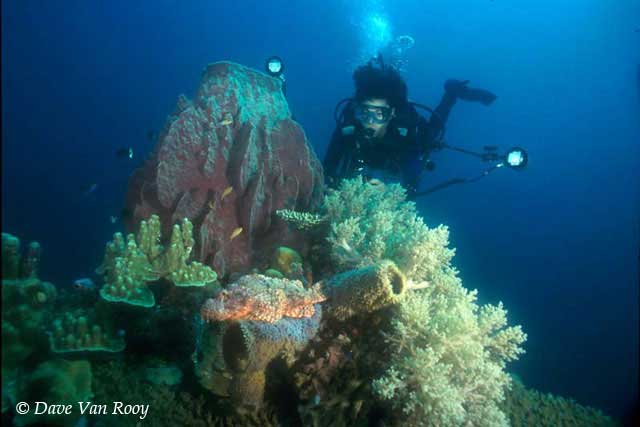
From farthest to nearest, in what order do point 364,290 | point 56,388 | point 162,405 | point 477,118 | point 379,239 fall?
1. point 477,118
2. point 379,239
3. point 162,405
4. point 364,290
5. point 56,388

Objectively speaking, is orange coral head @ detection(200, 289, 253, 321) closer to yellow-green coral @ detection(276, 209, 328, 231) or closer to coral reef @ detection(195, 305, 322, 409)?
coral reef @ detection(195, 305, 322, 409)

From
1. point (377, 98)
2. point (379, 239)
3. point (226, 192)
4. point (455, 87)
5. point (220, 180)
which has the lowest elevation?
point (379, 239)

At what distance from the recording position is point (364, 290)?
305 centimetres

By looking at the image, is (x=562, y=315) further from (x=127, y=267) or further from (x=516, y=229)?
(x=127, y=267)

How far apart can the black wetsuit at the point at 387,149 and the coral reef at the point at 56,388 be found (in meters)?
5.41

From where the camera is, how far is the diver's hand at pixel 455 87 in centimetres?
1153

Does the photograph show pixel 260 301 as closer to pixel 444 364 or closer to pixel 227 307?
pixel 227 307

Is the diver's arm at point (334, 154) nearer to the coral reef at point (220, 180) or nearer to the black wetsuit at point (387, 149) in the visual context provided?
the black wetsuit at point (387, 149)

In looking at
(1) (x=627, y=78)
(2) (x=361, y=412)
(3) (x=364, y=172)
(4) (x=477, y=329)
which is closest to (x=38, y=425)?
(2) (x=361, y=412)

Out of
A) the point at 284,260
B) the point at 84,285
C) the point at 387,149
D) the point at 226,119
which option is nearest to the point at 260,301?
the point at 284,260

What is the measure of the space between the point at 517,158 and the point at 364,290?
5.57 meters

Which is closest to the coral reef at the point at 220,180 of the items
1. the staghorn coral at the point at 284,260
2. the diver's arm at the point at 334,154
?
the staghorn coral at the point at 284,260

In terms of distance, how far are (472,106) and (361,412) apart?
85776mm

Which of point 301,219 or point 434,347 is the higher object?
point 301,219
